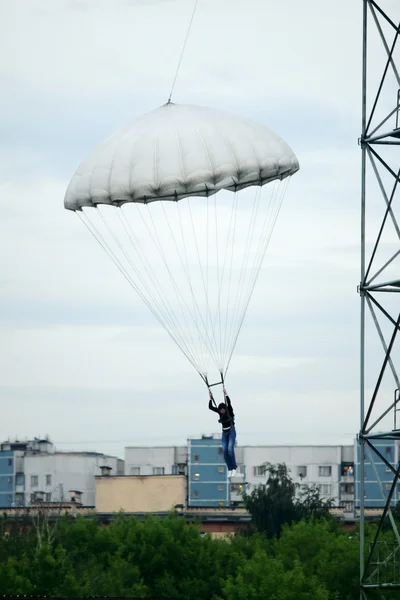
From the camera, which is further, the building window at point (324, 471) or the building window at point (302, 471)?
the building window at point (302, 471)

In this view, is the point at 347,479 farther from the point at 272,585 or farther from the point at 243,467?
the point at 272,585

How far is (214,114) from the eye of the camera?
35.8 meters

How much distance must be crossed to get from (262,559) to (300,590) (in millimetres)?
5243

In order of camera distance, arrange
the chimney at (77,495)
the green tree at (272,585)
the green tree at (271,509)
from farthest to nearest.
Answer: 1. the chimney at (77,495)
2. the green tree at (271,509)
3. the green tree at (272,585)

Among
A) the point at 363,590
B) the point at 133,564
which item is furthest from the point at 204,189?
the point at 133,564

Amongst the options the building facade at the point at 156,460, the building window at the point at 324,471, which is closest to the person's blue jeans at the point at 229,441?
the building window at the point at 324,471

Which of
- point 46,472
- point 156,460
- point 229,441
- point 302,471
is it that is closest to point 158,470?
point 156,460

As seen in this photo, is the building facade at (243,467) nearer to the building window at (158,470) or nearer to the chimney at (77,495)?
the building window at (158,470)

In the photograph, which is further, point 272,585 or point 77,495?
point 77,495

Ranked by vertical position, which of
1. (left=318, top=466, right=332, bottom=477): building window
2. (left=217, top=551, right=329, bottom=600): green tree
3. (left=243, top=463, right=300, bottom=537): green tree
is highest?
(left=318, top=466, right=332, bottom=477): building window

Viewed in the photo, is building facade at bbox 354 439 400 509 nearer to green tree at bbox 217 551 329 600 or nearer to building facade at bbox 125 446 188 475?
building facade at bbox 125 446 188 475

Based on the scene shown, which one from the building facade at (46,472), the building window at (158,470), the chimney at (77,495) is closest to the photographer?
the chimney at (77,495)

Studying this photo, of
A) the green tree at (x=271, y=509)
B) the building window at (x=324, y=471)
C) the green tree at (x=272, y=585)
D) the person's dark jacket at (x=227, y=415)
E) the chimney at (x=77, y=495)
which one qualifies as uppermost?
the building window at (x=324, y=471)

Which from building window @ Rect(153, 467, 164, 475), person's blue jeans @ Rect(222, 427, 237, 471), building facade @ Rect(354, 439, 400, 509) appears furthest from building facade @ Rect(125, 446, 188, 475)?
person's blue jeans @ Rect(222, 427, 237, 471)
